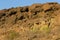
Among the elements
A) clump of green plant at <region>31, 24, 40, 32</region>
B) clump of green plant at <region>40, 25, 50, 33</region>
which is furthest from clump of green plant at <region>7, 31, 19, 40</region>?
clump of green plant at <region>40, 25, 50, 33</region>

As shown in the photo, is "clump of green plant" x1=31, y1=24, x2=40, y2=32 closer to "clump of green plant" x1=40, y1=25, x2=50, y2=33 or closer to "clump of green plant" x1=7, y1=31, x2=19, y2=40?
"clump of green plant" x1=40, y1=25, x2=50, y2=33

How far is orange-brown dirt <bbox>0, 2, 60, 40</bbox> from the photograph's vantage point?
52.9 feet

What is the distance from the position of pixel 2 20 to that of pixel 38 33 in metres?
4.61

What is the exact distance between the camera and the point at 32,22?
1764cm

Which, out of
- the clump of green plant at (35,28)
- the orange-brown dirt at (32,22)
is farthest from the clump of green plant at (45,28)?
the clump of green plant at (35,28)

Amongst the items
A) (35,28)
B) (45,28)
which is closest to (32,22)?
(35,28)

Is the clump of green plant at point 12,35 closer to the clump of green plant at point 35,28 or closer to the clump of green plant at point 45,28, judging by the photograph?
the clump of green plant at point 35,28

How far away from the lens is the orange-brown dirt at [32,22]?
16109mm

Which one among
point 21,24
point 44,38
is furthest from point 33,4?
point 44,38

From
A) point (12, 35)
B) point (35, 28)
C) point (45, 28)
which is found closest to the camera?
point (45, 28)

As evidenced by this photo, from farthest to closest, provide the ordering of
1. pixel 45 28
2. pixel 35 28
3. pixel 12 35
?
pixel 12 35
pixel 35 28
pixel 45 28

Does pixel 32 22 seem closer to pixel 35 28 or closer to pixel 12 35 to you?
pixel 35 28

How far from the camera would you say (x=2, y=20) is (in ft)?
65.7

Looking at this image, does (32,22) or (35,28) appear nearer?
(35,28)
